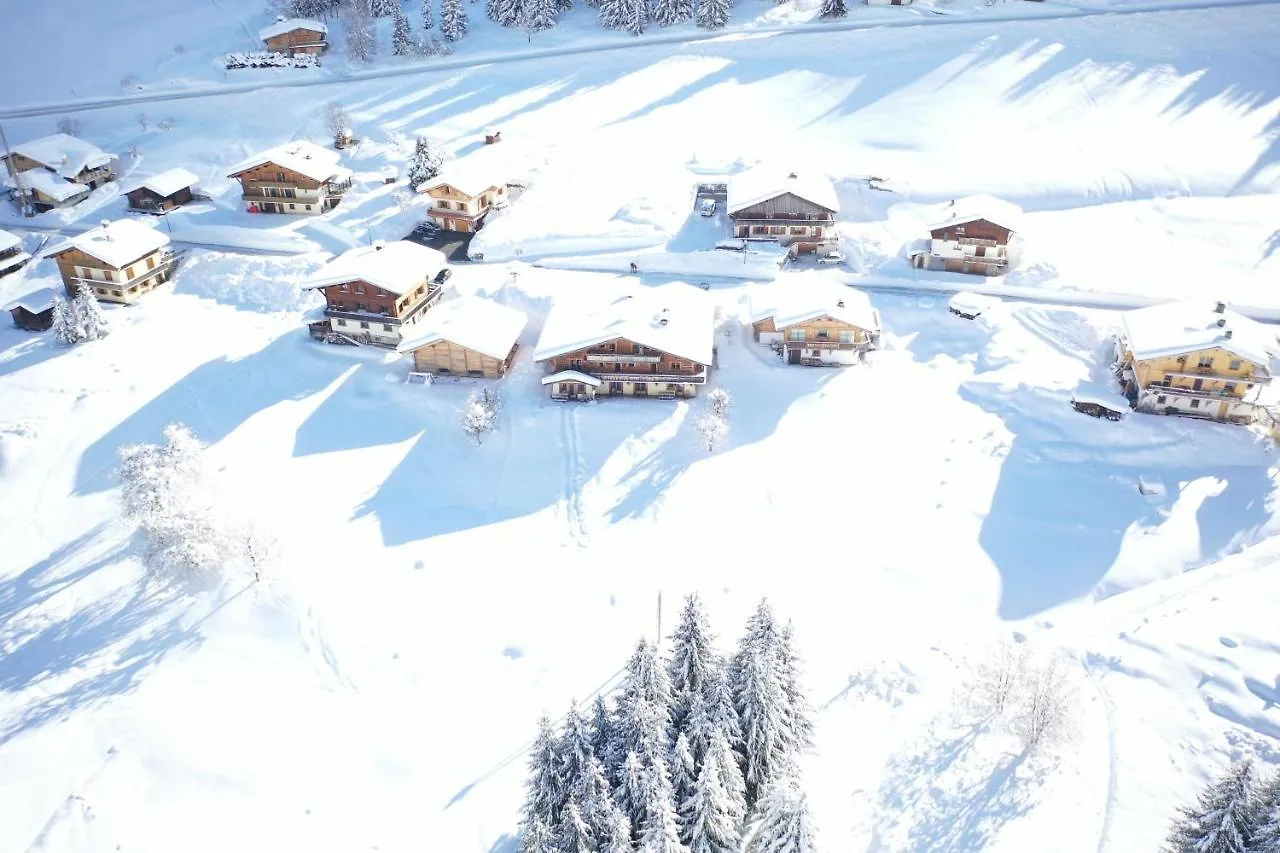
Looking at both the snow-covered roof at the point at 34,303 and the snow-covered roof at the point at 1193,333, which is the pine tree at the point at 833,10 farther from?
the snow-covered roof at the point at 34,303

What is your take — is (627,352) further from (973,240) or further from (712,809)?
(712,809)

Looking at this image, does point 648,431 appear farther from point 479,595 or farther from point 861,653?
point 861,653

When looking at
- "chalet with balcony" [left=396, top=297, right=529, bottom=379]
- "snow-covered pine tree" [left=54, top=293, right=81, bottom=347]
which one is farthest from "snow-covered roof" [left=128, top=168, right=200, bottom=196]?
"chalet with balcony" [left=396, top=297, right=529, bottom=379]

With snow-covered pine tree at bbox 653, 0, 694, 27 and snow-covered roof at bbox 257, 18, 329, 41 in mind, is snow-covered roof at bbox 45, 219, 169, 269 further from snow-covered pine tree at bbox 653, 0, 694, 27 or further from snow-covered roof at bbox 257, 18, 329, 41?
snow-covered pine tree at bbox 653, 0, 694, 27

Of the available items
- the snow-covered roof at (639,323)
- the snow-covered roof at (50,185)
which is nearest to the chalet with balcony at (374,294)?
the snow-covered roof at (639,323)

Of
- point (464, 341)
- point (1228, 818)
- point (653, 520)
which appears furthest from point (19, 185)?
point (1228, 818)

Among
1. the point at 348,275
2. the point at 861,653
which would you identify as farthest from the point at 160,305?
the point at 861,653
